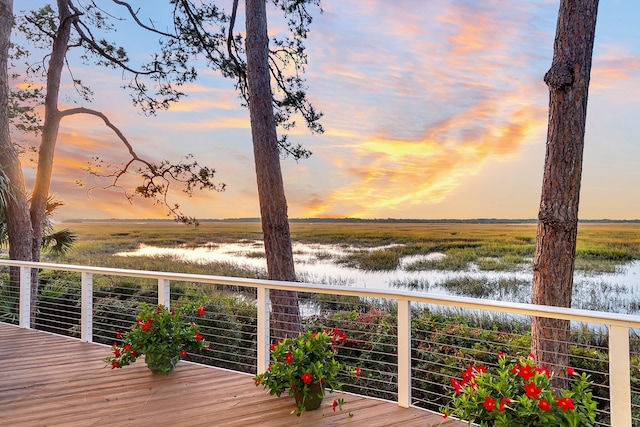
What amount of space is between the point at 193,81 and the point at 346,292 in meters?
7.55

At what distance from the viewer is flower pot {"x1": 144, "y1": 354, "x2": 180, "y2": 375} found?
3.98 m

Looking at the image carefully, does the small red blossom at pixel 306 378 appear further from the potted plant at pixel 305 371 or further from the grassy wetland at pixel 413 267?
the grassy wetland at pixel 413 267

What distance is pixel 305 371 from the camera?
10.7ft

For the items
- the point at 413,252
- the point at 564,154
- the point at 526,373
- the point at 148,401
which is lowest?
the point at 148,401

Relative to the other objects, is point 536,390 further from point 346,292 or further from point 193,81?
point 193,81

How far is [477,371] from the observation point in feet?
8.57

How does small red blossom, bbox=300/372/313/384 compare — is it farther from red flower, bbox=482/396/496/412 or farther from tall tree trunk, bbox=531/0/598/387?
tall tree trunk, bbox=531/0/598/387

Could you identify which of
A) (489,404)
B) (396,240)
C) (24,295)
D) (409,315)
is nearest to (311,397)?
(409,315)

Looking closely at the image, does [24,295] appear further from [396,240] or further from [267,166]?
[396,240]

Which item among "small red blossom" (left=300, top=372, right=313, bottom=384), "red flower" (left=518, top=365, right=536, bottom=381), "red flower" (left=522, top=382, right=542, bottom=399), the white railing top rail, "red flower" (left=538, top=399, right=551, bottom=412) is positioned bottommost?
"small red blossom" (left=300, top=372, right=313, bottom=384)

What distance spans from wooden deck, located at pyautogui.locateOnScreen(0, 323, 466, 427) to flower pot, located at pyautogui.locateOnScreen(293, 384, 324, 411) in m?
0.06

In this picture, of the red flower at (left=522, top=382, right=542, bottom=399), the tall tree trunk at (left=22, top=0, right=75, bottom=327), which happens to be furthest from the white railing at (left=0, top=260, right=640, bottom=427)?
the tall tree trunk at (left=22, top=0, right=75, bottom=327)

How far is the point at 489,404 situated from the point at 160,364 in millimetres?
2703

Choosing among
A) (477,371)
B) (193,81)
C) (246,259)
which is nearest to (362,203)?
(246,259)
